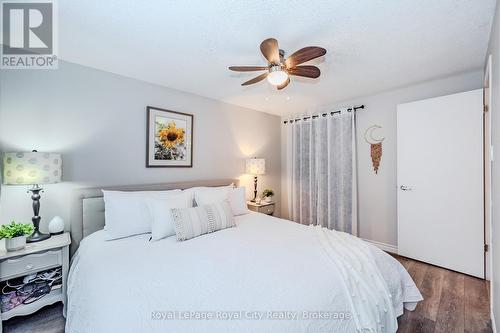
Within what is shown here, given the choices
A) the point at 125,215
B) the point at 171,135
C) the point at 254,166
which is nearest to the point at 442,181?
the point at 254,166

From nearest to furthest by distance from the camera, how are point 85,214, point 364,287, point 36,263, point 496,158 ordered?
point 364,287 < point 496,158 < point 36,263 < point 85,214

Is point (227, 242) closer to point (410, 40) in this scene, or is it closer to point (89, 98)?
point (89, 98)

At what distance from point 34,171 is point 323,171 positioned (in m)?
3.71

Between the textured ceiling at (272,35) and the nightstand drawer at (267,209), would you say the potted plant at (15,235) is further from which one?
the nightstand drawer at (267,209)

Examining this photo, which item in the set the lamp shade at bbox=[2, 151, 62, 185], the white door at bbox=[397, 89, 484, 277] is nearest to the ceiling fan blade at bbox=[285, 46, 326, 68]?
the white door at bbox=[397, 89, 484, 277]

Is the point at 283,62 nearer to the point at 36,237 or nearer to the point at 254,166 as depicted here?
the point at 254,166

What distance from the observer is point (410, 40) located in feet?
6.38

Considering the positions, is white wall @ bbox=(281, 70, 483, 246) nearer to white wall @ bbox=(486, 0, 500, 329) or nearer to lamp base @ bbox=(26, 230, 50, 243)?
white wall @ bbox=(486, 0, 500, 329)

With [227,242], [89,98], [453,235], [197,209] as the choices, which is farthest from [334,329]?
[89,98]

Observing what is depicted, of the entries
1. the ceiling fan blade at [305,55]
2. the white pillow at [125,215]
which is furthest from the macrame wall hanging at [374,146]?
the white pillow at [125,215]

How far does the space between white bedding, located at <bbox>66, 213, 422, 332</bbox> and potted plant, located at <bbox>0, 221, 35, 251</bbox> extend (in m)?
0.44

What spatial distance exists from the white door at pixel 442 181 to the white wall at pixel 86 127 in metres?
2.80

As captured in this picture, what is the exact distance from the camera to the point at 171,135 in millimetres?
3070

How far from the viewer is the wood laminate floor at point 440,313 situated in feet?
5.87
